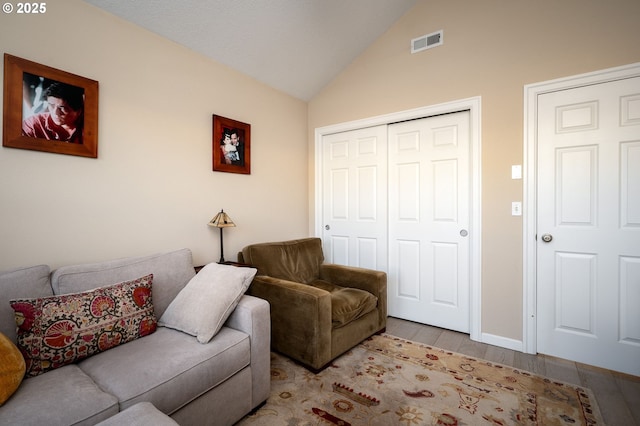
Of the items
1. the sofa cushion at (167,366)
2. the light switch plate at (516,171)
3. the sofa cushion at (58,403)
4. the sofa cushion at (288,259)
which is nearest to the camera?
the sofa cushion at (58,403)

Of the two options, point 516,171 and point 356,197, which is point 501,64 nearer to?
point 516,171

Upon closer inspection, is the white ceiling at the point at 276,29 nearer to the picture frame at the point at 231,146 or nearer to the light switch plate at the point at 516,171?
the picture frame at the point at 231,146

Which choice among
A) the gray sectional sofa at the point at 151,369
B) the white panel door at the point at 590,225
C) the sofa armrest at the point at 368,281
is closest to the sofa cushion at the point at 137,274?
the gray sectional sofa at the point at 151,369

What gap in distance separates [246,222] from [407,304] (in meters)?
1.89

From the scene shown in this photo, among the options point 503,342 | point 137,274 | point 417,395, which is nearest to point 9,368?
point 137,274

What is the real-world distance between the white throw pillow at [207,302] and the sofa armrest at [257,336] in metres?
0.08

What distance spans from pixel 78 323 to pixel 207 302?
1.91 ft

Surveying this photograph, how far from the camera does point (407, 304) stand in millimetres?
3090

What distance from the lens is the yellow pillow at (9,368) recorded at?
106cm

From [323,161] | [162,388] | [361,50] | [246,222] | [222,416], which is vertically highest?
[361,50]

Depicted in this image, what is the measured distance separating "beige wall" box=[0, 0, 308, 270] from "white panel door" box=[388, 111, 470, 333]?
1479mm

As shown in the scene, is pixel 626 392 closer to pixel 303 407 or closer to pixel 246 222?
pixel 303 407

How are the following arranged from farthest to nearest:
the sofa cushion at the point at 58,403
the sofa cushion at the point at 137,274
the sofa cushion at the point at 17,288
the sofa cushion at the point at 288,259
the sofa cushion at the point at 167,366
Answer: the sofa cushion at the point at 288,259 → the sofa cushion at the point at 137,274 → the sofa cushion at the point at 17,288 → the sofa cushion at the point at 167,366 → the sofa cushion at the point at 58,403

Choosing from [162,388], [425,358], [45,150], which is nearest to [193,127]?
[45,150]
